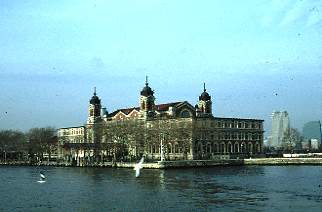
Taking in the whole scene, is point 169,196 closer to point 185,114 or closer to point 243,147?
point 185,114

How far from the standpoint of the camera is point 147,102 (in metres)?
162

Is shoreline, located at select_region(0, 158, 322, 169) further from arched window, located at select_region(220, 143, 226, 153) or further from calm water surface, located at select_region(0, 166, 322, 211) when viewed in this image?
calm water surface, located at select_region(0, 166, 322, 211)

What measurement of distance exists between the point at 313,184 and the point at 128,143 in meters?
77.2

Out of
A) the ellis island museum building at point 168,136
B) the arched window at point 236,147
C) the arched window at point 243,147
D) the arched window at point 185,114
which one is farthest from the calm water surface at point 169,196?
the arched window at point 243,147

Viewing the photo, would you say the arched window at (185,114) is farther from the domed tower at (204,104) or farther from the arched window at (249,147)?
the arched window at (249,147)

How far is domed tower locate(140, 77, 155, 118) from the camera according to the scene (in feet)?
531

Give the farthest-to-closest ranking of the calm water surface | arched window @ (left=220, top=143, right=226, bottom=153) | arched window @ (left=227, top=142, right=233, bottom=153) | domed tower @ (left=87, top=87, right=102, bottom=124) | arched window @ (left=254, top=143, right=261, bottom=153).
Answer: domed tower @ (left=87, top=87, right=102, bottom=124) < arched window @ (left=254, top=143, right=261, bottom=153) < arched window @ (left=227, top=142, right=233, bottom=153) < arched window @ (left=220, top=143, right=226, bottom=153) < the calm water surface

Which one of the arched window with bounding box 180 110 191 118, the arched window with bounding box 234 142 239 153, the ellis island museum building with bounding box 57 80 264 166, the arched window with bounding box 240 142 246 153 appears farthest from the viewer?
the arched window with bounding box 240 142 246 153

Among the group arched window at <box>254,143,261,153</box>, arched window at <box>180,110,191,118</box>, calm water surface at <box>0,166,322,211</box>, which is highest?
A: arched window at <box>180,110,191,118</box>

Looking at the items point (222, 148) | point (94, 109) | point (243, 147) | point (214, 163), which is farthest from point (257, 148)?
point (94, 109)

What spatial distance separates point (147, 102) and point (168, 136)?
28.4m

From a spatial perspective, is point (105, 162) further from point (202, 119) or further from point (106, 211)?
point (106, 211)

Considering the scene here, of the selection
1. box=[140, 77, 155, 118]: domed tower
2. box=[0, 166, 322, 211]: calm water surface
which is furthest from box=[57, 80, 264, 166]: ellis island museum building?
box=[0, 166, 322, 211]: calm water surface

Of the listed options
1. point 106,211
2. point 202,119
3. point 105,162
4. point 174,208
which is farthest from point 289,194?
point 202,119
